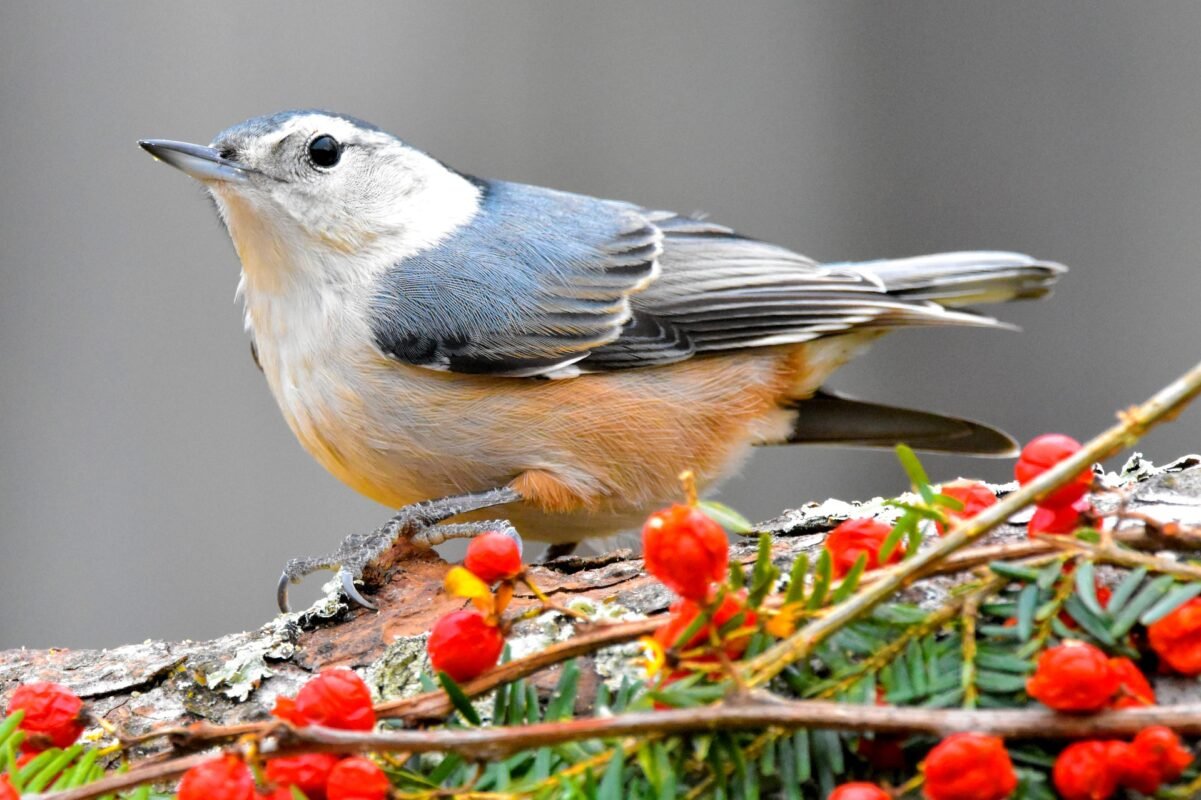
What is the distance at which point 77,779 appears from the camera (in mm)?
746

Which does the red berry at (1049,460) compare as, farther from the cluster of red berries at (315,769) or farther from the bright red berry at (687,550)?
the cluster of red berries at (315,769)

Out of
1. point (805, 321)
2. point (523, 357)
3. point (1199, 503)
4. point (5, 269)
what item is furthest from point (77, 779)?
point (5, 269)

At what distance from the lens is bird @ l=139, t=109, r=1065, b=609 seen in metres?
1.66

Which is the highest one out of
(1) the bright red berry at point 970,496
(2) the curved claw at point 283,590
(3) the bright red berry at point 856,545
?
(3) the bright red berry at point 856,545

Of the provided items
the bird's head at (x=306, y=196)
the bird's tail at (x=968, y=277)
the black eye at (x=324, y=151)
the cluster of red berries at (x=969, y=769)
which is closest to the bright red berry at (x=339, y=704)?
the cluster of red berries at (x=969, y=769)

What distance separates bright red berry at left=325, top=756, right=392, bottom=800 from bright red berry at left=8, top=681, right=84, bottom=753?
30 cm

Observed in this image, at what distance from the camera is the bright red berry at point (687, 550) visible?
25.2 inches

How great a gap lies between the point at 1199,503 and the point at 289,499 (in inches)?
89.2

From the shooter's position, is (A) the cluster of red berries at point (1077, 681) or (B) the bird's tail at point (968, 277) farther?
(B) the bird's tail at point (968, 277)

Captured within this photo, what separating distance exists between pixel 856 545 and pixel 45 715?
0.57 meters

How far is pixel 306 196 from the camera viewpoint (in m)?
1.82

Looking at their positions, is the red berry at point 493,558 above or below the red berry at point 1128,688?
above

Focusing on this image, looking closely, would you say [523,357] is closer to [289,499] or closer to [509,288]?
[509,288]

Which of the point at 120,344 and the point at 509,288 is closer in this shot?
the point at 509,288
